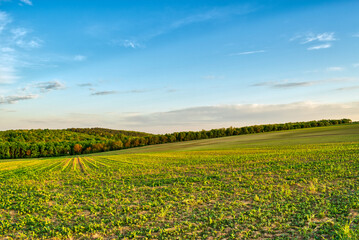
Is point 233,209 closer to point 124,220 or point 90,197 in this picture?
point 124,220

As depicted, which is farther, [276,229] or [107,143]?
[107,143]

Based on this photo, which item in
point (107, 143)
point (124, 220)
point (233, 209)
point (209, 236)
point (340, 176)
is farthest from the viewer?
point (107, 143)

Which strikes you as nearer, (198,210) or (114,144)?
(198,210)

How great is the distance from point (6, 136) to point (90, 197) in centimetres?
17908

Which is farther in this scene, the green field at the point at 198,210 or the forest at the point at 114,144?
the forest at the point at 114,144

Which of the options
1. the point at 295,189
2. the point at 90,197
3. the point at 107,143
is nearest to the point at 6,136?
the point at 107,143

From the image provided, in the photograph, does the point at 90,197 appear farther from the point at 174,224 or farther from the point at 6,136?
the point at 6,136

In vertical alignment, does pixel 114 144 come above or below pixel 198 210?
below

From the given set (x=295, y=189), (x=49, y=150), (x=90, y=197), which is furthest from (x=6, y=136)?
(x=295, y=189)

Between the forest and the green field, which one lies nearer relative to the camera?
the green field

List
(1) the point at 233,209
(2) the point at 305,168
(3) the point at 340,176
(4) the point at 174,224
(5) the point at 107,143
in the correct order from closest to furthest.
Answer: (4) the point at 174,224 < (1) the point at 233,209 < (3) the point at 340,176 < (2) the point at 305,168 < (5) the point at 107,143

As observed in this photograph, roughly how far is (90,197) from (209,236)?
10923 mm

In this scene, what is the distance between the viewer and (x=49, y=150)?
120 metres

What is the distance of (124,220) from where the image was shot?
12211 millimetres
